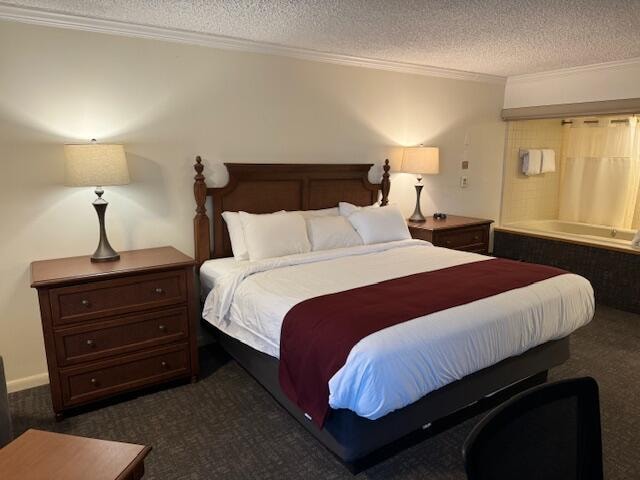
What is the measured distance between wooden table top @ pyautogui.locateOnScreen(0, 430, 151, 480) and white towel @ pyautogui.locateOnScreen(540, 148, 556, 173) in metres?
5.42

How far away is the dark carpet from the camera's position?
210 centimetres

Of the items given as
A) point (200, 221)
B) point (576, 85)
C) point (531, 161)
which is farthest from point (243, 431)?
point (531, 161)

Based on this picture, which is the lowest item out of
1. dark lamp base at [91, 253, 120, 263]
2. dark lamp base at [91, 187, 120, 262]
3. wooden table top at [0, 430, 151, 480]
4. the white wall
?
wooden table top at [0, 430, 151, 480]

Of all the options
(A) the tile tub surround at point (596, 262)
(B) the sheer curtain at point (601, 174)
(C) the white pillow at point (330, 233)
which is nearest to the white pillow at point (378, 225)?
(C) the white pillow at point (330, 233)

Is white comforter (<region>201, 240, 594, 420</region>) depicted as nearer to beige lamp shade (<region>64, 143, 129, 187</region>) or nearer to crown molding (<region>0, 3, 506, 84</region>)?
beige lamp shade (<region>64, 143, 129, 187</region>)

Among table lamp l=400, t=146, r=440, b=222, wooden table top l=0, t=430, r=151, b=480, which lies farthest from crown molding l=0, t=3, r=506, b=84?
wooden table top l=0, t=430, r=151, b=480

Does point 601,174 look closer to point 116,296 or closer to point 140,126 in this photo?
point 140,126

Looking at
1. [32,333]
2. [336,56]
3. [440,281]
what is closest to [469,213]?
[336,56]

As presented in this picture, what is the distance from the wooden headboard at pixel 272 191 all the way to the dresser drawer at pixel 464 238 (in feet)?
2.43

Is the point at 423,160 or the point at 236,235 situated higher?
the point at 423,160

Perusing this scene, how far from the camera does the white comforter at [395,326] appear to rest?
6.02ft

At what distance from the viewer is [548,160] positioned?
5465 mm

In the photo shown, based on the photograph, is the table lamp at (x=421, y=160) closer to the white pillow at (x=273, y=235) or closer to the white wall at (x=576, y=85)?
the white pillow at (x=273, y=235)

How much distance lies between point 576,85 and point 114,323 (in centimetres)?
451
